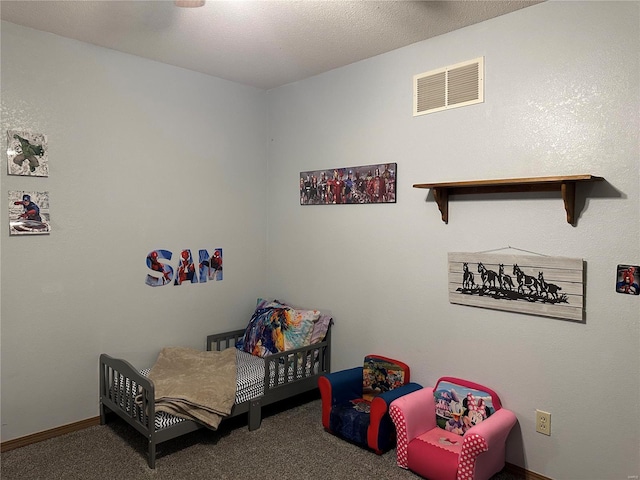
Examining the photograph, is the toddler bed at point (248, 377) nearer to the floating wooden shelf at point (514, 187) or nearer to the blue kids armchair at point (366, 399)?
the blue kids armchair at point (366, 399)

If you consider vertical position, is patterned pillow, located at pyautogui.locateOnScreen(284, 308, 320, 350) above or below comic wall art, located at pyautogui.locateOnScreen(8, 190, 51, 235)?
below

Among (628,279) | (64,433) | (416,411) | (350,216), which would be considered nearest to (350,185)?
(350,216)

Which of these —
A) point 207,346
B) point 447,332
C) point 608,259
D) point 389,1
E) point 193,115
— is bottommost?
point 207,346

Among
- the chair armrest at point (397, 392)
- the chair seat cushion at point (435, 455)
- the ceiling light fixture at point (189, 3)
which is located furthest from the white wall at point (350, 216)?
the ceiling light fixture at point (189, 3)

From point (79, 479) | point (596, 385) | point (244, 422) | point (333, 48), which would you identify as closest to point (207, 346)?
point (244, 422)

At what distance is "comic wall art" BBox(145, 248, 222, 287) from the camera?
3412 millimetres

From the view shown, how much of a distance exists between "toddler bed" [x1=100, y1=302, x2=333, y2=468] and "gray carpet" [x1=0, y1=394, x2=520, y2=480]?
0.13m

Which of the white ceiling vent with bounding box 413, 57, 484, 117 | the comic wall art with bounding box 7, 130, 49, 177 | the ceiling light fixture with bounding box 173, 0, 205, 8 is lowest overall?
the comic wall art with bounding box 7, 130, 49, 177

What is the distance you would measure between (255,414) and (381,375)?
2.86 feet

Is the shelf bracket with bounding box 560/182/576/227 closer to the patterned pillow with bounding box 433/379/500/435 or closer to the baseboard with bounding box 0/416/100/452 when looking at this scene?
the patterned pillow with bounding box 433/379/500/435

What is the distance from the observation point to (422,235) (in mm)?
3014

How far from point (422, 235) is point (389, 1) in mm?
1367

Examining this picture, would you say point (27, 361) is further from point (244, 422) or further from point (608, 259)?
point (608, 259)

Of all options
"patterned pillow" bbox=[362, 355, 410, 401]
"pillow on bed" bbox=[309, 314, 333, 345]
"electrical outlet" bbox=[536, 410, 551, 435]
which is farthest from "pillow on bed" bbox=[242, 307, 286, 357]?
"electrical outlet" bbox=[536, 410, 551, 435]
